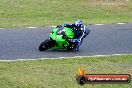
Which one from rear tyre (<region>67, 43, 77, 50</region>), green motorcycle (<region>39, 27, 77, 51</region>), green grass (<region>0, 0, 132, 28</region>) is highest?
green motorcycle (<region>39, 27, 77, 51</region>)

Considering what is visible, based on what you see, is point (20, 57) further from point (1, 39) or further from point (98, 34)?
point (98, 34)

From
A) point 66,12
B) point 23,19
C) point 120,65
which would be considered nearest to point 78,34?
point 120,65

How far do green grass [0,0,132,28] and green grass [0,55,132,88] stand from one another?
6.66 m

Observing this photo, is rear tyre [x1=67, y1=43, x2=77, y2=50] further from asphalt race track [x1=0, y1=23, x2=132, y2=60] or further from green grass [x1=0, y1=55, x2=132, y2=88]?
green grass [x1=0, y1=55, x2=132, y2=88]

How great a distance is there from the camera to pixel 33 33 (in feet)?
49.7

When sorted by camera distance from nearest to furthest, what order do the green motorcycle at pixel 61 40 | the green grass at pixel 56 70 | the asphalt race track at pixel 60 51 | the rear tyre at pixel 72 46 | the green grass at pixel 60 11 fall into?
1. the green grass at pixel 56 70
2. the asphalt race track at pixel 60 51
3. the green motorcycle at pixel 61 40
4. the rear tyre at pixel 72 46
5. the green grass at pixel 60 11

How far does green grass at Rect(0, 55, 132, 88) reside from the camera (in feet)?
26.2

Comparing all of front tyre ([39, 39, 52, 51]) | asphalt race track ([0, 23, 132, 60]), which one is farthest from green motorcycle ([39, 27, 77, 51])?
asphalt race track ([0, 23, 132, 60])

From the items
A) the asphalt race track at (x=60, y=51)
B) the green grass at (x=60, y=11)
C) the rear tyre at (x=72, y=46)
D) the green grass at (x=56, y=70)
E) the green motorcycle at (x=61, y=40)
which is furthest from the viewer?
the green grass at (x=60, y=11)

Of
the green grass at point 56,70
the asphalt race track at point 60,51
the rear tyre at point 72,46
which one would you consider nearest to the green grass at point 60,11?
the asphalt race track at point 60,51

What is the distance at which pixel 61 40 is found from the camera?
11969 mm

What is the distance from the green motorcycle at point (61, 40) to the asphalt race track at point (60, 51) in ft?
0.49

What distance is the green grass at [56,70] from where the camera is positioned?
800 centimetres

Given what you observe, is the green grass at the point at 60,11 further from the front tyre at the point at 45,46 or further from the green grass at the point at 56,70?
the green grass at the point at 56,70
